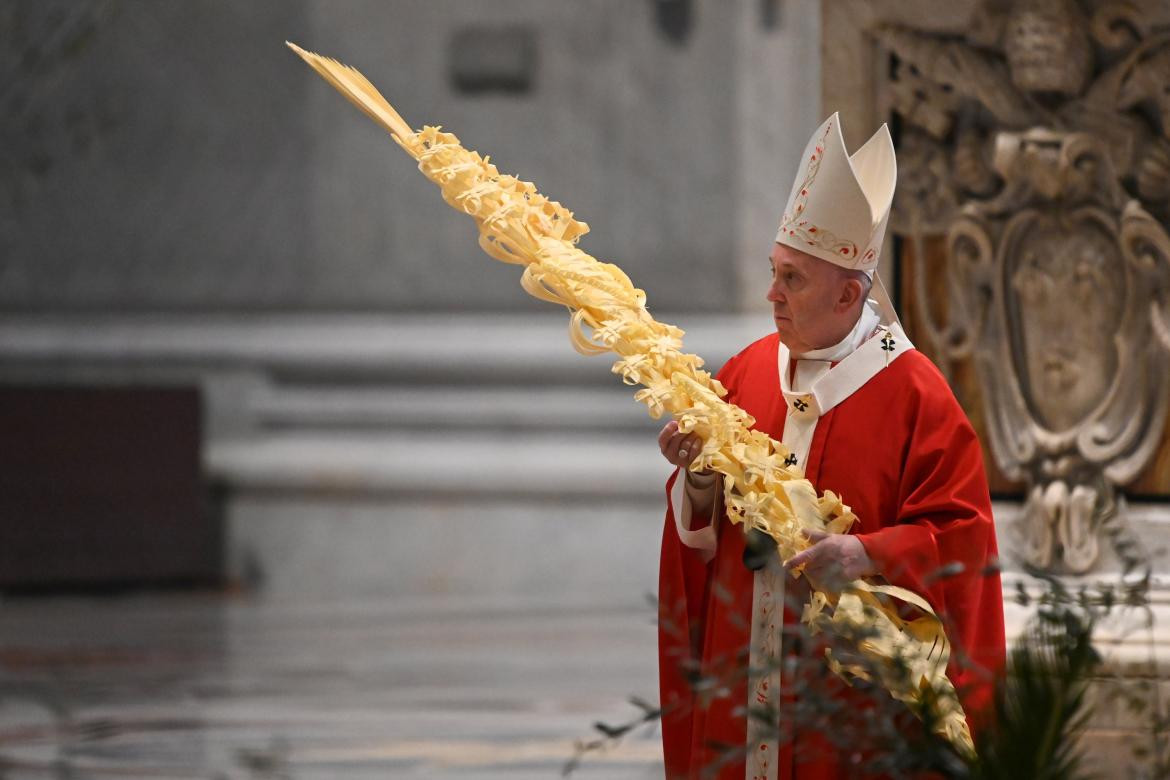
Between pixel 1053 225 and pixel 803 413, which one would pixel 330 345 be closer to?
pixel 1053 225

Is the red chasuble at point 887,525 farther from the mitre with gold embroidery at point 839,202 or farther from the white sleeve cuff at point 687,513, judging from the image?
the mitre with gold embroidery at point 839,202

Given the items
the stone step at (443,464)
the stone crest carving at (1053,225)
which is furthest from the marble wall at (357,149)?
the stone crest carving at (1053,225)

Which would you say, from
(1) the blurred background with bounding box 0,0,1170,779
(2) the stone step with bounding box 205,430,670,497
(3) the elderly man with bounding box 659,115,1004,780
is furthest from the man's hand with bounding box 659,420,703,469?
(2) the stone step with bounding box 205,430,670,497

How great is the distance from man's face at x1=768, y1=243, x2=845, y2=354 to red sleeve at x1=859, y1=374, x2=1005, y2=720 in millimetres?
204

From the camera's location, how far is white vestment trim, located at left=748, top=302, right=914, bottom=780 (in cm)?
312

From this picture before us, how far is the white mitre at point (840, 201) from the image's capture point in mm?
3094

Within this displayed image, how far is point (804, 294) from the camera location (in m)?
3.10

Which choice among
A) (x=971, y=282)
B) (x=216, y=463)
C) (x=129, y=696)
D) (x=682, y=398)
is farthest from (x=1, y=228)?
(x=682, y=398)

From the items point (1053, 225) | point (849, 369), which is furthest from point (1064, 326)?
point (849, 369)

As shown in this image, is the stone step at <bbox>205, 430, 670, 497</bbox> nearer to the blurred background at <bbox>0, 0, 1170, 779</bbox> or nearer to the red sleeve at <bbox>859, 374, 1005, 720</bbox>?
the blurred background at <bbox>0, 0, 1170, 779</bbox>

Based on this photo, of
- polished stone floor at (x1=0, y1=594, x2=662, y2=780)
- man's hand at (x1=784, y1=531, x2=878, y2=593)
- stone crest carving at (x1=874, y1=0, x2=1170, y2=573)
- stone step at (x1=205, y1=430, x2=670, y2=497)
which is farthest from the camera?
stone step at (x1=205, y1=430, x2=670, y2=497)

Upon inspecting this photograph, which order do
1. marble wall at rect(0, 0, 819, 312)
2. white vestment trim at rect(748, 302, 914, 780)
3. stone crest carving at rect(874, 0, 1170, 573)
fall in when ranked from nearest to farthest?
white vestment trim at rect(748, 302, 914, 780) → stone crest carving at rect(874, 0, 1170, 573) → marble wall at rect(0, 0, 819, 312)

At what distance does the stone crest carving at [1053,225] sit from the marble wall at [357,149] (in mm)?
5395

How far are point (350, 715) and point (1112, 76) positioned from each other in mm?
3566
